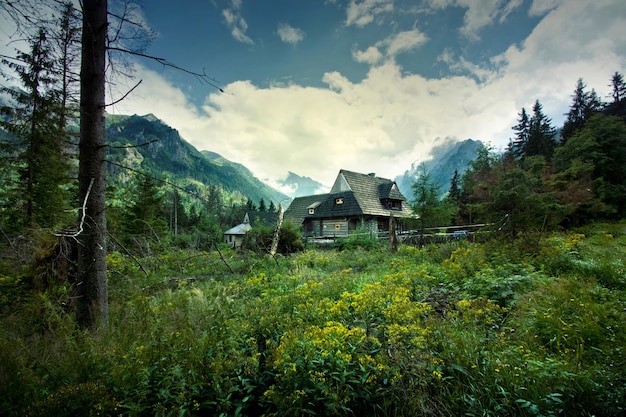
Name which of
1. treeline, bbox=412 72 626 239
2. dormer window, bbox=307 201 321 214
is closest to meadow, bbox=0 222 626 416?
treeline, bbox=412 72 626 239

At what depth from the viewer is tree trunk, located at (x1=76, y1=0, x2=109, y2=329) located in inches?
141

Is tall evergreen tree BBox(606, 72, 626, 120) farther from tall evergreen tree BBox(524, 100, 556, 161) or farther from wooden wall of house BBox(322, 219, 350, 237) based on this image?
wooden wall of house BBox(322, 219, 350, 237)

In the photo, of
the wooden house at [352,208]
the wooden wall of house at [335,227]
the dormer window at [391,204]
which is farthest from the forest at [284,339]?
the dormer window at [391,204]

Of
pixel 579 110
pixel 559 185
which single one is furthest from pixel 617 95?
pixel 559 185

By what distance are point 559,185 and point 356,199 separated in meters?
17.8

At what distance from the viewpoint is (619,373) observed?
2.69 m

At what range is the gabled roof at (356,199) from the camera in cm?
2925

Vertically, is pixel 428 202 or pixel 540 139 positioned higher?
pixel 540 139

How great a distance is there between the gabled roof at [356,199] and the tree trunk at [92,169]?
83.8ft

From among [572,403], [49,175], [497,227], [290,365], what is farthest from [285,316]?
[49,175]

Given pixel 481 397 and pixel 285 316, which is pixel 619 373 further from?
pixel 285 316

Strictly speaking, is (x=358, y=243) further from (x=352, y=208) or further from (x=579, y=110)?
(x=579, y=110)

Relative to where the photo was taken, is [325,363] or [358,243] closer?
[325,363]

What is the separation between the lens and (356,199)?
96.1 ft
